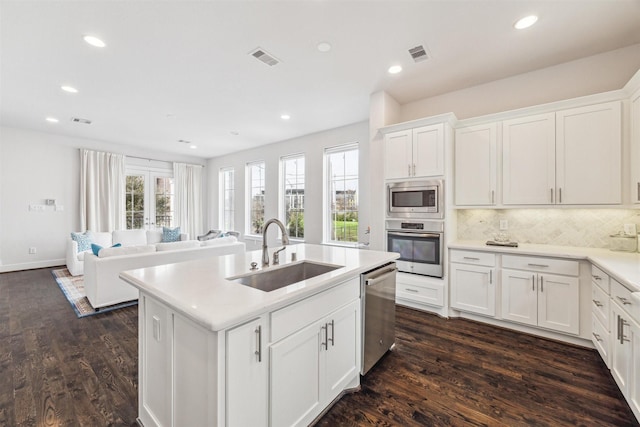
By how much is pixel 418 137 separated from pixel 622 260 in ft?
7.03

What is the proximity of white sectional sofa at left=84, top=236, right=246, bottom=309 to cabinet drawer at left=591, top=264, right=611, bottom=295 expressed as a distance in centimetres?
460

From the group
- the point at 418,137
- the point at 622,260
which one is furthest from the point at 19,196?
the point at 622,260

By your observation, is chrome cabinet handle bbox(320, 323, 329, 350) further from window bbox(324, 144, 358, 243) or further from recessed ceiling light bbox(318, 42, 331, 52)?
window bbox(324, 144, 358, 243)

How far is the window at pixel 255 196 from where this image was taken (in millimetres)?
6855

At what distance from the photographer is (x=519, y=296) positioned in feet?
9.13

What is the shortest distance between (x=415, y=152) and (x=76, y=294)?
204 inches

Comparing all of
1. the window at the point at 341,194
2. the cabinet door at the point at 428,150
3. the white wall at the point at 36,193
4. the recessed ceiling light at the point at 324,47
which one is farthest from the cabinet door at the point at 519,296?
the white wall at the point at 36,193

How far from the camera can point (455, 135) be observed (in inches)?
132

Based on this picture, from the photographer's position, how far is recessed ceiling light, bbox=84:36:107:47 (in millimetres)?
2465

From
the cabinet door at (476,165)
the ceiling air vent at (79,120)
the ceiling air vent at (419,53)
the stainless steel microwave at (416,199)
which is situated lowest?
the stainless steel microwave at (416,199)

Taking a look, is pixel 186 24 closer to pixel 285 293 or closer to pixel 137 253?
pixel 285 293

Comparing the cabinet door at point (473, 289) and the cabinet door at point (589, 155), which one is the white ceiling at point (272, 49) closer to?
the cabinet door at point (589, 155)

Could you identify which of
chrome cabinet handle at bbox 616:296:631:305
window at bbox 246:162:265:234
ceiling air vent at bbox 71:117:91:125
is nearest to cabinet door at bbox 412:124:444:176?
chrome cabinet handle at bbox 616:296:631:305

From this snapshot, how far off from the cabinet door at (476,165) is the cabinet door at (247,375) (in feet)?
9.82
